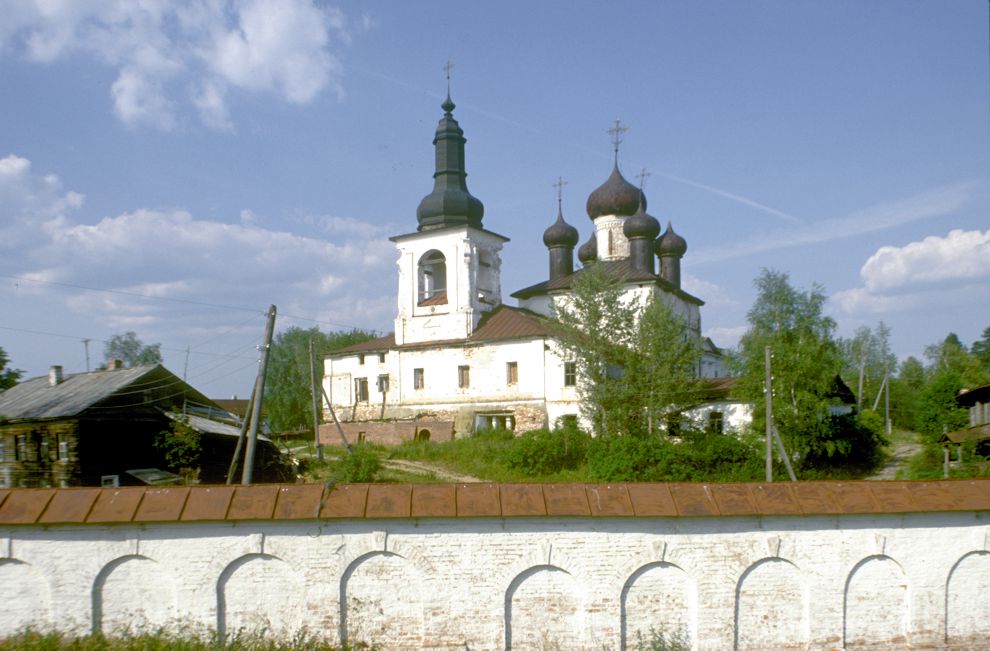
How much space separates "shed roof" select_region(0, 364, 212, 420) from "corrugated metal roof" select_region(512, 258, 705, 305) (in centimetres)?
1672

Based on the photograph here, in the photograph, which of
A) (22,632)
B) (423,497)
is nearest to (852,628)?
(423,497)

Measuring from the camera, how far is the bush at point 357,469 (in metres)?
22.5

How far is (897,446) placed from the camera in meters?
36.4

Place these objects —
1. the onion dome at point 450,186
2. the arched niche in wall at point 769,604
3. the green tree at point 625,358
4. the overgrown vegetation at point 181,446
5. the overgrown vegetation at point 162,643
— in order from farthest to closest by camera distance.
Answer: the onion dome at point 450,186
the green tree at point 625,358
the overgrown vegetation at point 181,446
the arched niche in wall at point 769,604
the overgrown vegetation at point 162,643

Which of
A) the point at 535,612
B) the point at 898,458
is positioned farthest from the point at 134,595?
the point at 898,458

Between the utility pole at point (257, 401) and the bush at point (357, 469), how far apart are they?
5197 millimetres

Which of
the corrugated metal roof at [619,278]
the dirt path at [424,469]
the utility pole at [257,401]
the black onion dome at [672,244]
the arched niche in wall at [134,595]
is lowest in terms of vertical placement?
the dirt path at [424,469]

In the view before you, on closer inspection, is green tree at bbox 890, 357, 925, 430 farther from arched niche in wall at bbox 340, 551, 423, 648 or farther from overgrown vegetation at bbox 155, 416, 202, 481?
arched niche in wall at bbox 340, 551, 423, 648

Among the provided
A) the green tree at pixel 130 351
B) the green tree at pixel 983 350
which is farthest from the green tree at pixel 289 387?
the green tree at pixel 983 350

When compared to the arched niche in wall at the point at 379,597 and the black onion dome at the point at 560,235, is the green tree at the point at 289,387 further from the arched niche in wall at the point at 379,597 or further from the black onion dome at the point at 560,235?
the arched niche in wall at the point at 379,597

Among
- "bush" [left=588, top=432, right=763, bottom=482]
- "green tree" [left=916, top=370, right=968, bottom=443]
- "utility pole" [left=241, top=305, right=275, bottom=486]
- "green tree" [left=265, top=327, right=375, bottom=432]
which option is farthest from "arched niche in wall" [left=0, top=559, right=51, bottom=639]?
"green tree" [left=265, top=327, right=375, bottom=432]

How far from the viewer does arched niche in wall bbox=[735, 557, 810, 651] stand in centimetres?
1012

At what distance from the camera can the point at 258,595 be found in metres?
9.91

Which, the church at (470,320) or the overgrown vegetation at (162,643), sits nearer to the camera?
the overgrown vegetation at (162,643)
